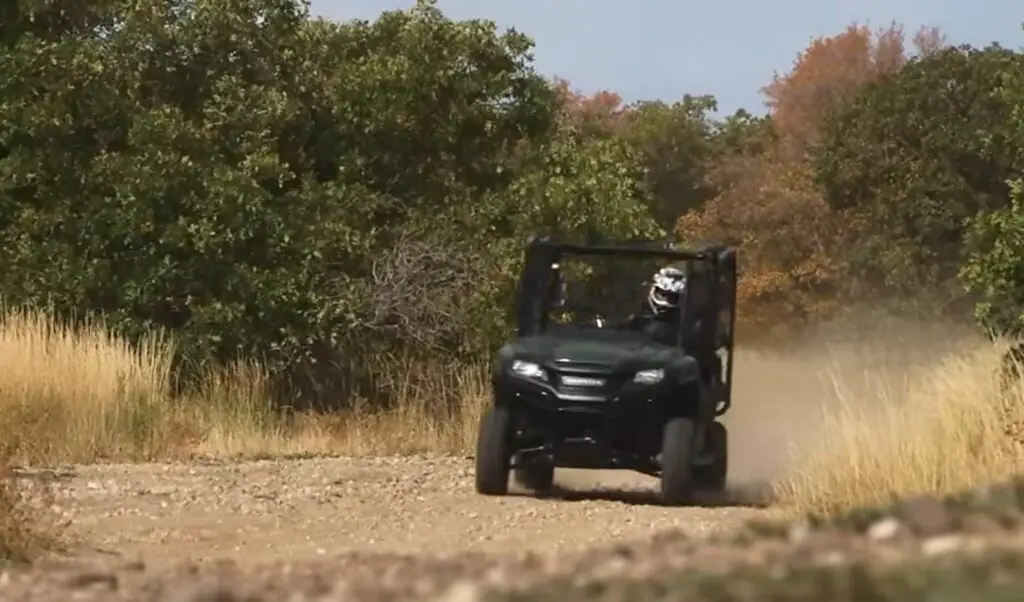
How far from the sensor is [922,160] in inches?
1324

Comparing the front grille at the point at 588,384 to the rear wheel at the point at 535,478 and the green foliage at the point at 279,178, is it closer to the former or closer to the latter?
the rear wheel at the point at 535,478

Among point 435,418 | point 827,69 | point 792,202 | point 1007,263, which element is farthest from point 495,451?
point 827,69

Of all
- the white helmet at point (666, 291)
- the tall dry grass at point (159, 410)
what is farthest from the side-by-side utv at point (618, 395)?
the tall dry grass at point (159, 410)

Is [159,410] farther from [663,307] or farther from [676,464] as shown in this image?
[676,464]

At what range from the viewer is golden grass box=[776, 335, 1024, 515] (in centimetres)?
910

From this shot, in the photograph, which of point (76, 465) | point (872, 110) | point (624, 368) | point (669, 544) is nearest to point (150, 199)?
point (76, 465)

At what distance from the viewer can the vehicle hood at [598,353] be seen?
11.5m

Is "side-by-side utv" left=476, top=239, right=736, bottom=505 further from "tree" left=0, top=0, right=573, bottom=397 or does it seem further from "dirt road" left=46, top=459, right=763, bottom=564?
"tree" left=0, top=0, right=573, bottom=397

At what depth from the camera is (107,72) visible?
19547mm

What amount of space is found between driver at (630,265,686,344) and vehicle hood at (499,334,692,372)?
194mm

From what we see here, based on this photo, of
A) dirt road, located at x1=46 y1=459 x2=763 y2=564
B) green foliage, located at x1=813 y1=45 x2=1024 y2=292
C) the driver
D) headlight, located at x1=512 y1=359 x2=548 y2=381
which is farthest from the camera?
green foliage, located at x1=813 y1=45 x2=1024 y2=292

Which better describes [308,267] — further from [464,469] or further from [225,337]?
[464,469]

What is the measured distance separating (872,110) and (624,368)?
2437cm

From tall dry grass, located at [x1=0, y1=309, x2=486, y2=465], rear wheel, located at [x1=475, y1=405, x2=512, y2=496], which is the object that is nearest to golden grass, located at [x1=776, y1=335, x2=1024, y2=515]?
rear wheel, located at [x1=475, y1=405, x2=512, y2=496]
